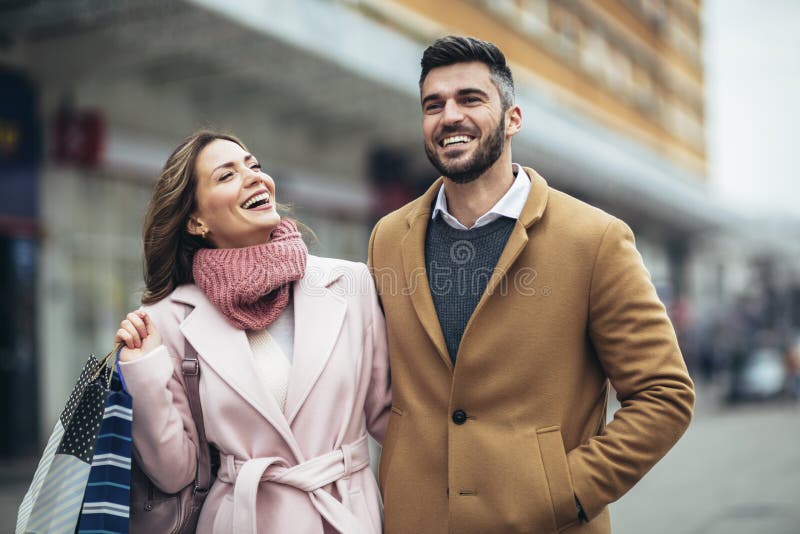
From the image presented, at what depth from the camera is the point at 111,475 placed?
2277 mm

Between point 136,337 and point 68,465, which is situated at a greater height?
point 136,337

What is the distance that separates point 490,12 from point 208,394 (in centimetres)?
1696

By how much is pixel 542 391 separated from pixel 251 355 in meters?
0.85

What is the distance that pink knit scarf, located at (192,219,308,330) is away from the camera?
8.41ft

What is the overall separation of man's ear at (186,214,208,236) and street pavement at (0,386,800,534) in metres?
4.49

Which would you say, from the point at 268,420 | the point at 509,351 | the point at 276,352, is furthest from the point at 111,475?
the point at 509,351

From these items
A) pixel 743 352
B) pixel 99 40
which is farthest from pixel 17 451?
pixel 743 352

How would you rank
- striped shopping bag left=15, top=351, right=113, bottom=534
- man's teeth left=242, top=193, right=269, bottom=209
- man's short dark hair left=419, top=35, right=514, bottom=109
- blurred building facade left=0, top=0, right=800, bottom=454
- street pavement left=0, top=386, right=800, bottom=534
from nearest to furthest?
striped shopping bag left=15, top=351, right=113, bottom=534
man's short dark hair left=419, top=35, right=514, bottom=109
man's teeth left=242, top=193, right=269, bottom=209
street pavement left=0, top=386, right=800, bottom=534
blurred building facade left=0, top=0, right=800, bottom=454

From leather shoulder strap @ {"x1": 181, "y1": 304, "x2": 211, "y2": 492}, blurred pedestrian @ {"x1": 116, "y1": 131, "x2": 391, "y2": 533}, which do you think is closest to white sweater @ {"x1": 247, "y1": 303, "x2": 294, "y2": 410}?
blurred pedestrian @ {"x1": 116, "y1": 131, "x2": 391, "y2": 533}

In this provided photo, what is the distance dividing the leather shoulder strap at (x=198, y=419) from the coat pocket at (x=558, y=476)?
99 centimetres

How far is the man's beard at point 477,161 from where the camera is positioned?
242 centimetres

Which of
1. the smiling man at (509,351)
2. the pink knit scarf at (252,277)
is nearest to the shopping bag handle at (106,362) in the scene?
the pink knit scarf at (252,277)

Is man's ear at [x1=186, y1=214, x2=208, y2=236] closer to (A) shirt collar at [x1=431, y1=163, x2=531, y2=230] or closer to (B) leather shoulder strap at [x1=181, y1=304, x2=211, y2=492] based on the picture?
(B) leather shoulder strap at [x1=181, y1=304, x2=211, y2=492]

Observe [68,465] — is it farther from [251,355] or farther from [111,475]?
[251,355]
